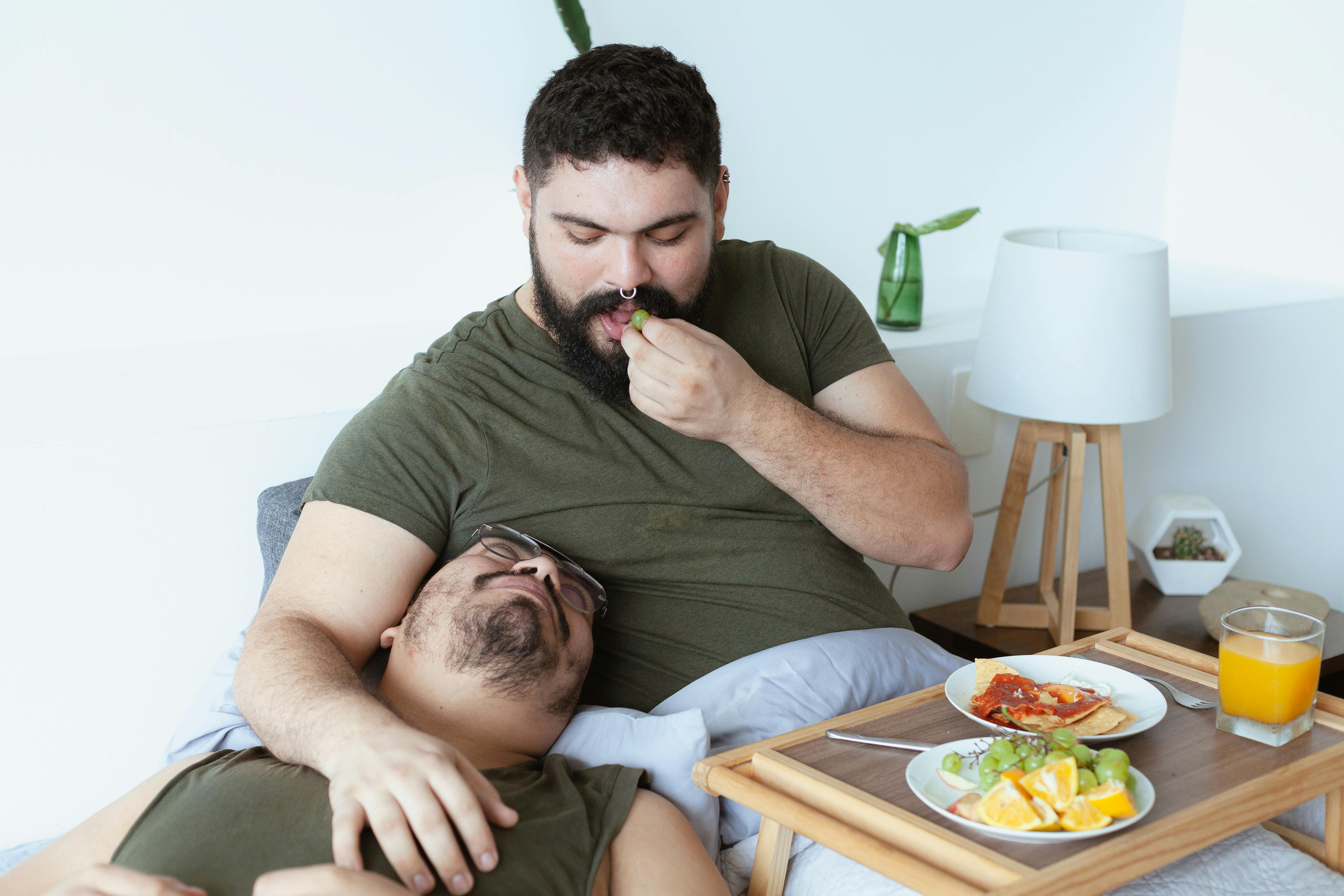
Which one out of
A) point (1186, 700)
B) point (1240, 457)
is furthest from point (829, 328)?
point (1240, 457)

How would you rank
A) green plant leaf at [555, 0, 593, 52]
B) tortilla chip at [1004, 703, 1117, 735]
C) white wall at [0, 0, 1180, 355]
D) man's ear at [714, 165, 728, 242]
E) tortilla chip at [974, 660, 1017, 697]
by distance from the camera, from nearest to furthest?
tortilla chip at [1004, 703, 1117, 735]
tortilla chip at [974, 660, 1017, 697]
man's ear at [714, 165, 728, 242]
white wall at [0, 0, 1180, 355]
green plant leaf at [555, 0, 593, 52]

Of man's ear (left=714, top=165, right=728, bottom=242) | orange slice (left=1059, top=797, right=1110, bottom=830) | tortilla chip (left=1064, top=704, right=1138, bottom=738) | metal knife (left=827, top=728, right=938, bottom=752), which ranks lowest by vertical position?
metal knife (left=827, top=728, right=938, bottom=752)

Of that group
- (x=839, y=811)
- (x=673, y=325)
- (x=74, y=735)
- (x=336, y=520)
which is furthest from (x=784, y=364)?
(x=74, y=735)

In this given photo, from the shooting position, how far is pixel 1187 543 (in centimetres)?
234

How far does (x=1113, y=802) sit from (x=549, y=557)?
2.33 feet

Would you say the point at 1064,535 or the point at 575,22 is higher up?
the point at 575,22

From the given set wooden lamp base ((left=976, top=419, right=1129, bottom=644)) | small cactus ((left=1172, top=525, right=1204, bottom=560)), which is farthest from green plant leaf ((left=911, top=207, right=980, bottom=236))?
small cactus ((left=1172, top=525, right=1204, bottom=560))

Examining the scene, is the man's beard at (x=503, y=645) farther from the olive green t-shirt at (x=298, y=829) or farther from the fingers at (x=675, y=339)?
the fingers at (x=675, y=339)

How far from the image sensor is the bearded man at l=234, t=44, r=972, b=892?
4.54ft

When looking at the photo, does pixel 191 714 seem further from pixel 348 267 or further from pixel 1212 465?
pixel 1212 465

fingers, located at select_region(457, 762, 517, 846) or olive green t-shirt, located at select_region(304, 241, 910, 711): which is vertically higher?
olive green t-shirt, located at select_region(304, 241, 910, 711)

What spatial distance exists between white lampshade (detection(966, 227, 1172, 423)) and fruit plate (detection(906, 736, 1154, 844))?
1.02m

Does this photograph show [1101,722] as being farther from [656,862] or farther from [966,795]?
[656,862]

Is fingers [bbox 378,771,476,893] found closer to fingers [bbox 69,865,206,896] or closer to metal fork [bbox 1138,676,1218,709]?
fingers [bbox 69,865,206,896]
